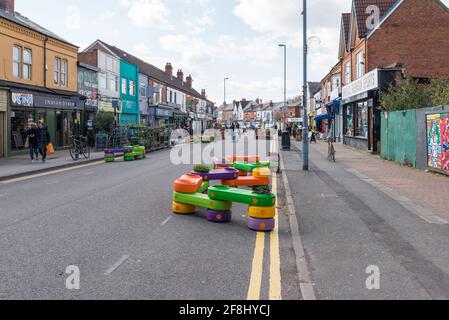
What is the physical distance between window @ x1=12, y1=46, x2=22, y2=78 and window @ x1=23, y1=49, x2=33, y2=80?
1.25 ft

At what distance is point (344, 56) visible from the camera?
1494 inches

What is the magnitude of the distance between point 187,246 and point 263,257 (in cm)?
116

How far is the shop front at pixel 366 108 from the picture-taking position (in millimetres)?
24047

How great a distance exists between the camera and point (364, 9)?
3212cm

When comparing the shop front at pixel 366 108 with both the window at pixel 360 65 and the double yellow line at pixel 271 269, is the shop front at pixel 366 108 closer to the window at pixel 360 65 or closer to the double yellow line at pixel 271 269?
the window at pixel 360 65

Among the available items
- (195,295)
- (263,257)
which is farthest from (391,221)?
(195,295)

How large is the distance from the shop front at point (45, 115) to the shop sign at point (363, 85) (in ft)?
57.5

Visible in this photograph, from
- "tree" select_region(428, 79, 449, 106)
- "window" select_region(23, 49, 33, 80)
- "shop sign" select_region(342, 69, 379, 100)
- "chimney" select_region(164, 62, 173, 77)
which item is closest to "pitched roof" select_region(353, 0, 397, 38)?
"shop sign" select_region(342, 69, 379, 100)

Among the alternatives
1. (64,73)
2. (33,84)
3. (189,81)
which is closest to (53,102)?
(33,84)

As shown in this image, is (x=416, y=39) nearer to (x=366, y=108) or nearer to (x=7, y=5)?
(x=366, y=108)

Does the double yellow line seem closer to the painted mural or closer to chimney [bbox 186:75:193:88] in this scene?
the painted mural

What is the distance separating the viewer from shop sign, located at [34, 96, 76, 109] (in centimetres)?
2459

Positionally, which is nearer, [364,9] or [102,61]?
[364,9]

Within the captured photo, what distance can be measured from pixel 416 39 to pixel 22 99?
78.6 ft
